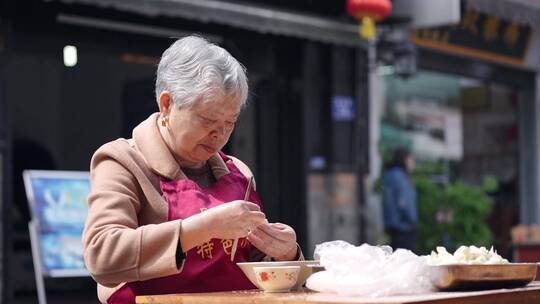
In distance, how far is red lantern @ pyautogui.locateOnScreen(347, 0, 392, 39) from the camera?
8961mm

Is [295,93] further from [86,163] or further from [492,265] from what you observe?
[492,265]

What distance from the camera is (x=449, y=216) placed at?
435 inches

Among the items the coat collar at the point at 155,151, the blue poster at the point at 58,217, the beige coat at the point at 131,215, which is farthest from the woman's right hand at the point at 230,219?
the blue poster at the point at 58,217

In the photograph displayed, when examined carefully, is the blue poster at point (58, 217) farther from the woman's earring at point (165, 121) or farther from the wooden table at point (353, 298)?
the wooden table at point (353, 298)

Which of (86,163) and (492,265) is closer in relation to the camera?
(492,265)

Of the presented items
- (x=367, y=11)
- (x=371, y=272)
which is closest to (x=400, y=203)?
(x=367, y=11)

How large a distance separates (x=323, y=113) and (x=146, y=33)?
214 centimetres

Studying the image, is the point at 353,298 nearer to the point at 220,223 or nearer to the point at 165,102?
the point at 220,223

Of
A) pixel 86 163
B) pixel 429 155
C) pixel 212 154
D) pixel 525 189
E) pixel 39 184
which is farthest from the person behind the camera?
pixel 525 189

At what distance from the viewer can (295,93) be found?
9.54 meters

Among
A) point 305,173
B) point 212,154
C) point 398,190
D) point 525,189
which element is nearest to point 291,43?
point 305,173

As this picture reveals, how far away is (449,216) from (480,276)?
8603 millimetres

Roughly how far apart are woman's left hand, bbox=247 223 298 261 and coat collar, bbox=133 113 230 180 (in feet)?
0.98

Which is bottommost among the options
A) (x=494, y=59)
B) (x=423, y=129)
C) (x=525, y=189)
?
(x=525, y=189)
